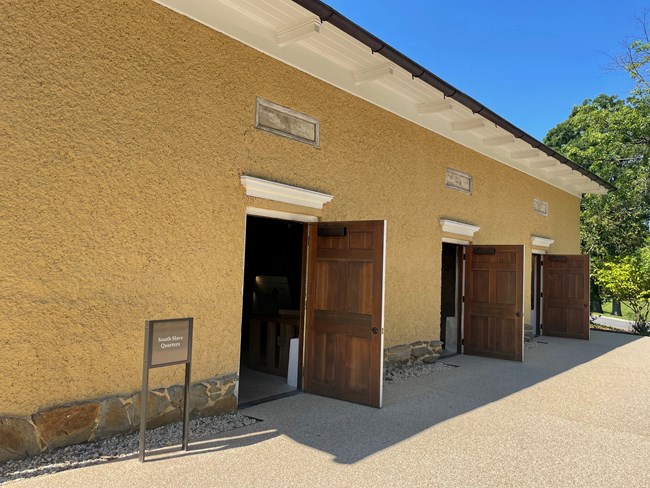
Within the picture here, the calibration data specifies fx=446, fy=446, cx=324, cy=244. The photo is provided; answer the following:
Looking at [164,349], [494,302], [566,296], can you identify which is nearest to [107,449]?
[164,349]

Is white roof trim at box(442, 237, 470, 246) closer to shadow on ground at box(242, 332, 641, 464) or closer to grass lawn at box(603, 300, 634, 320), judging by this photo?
shadow on ground at box(242, 332, 641, 464)

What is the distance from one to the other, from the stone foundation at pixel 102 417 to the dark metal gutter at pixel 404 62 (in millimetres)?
4107

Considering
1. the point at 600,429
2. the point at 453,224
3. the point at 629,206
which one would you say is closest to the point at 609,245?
the point at 629,206

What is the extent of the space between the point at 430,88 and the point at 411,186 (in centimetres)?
162

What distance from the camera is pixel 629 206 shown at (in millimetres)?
17062

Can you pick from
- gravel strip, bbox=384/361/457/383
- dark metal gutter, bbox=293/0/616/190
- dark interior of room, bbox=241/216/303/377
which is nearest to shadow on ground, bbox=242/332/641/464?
gravel strip, bbox=384/361/457/383

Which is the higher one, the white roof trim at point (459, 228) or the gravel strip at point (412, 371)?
the white roof trim at point (459, 228)

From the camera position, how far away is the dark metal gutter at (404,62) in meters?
4.80

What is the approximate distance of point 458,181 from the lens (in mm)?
8930

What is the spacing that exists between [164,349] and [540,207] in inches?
445

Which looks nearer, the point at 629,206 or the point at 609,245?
the point at 629,206

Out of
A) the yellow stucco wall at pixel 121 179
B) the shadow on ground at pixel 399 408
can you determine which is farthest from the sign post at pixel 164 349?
the shadow on ground at pixel 399 408

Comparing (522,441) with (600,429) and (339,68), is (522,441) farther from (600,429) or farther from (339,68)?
(339,68)

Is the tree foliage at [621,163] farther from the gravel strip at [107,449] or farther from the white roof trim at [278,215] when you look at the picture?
the gravel strip at [107,449]
